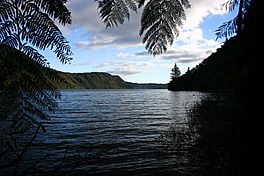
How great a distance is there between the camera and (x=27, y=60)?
5.09 ft

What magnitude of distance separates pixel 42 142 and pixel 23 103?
20.2 metres

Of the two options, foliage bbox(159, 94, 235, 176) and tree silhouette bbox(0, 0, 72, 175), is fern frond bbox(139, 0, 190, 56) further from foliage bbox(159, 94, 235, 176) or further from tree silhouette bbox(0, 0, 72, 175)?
foliage bbox(159, 94, 235, 176)

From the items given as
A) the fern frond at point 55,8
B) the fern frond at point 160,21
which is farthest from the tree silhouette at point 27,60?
the fern frond at point 160,21

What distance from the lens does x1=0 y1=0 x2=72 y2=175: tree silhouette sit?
1.47 meters

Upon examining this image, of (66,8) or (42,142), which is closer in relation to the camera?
(66,8)

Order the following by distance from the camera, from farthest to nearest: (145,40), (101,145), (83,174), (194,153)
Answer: (101,145), (194,153), (83,174), (145,40)

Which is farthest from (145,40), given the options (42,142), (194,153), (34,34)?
(42,142)

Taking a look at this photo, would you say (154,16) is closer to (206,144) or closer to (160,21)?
(160,21)

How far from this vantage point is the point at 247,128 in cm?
196

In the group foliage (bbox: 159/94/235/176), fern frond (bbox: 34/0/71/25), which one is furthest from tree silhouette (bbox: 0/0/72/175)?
foliage (bbox: 159/94/235/176)

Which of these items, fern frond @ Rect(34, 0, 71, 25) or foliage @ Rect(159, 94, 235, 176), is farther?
foliage @ Rect(159, 94, 235, 176)

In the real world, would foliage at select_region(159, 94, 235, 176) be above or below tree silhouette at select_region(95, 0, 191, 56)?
below

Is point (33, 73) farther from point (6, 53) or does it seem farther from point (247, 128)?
point (247, 128)

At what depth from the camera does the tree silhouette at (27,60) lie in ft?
4.82
